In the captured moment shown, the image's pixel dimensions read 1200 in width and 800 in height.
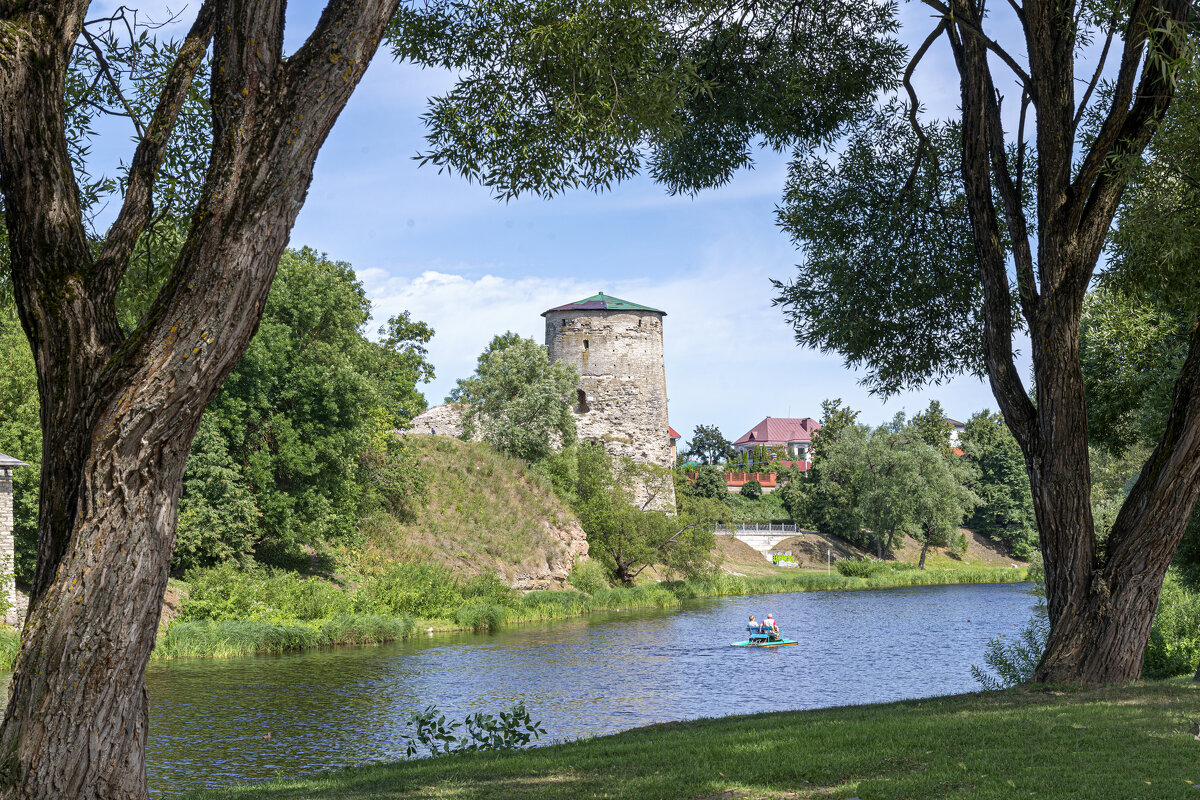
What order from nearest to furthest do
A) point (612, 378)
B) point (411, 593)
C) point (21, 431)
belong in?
point (21, 431) → point (411, 593) → point (612, 378)

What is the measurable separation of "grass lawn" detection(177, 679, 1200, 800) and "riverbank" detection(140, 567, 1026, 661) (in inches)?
482

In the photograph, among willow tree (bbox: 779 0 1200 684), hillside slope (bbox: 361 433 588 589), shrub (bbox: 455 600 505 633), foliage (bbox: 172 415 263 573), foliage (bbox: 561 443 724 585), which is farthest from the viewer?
foliage (bbox: 561 443 724 585)

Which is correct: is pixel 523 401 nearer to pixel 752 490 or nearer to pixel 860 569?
pixel 860 569

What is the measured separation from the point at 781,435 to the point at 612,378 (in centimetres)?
5427

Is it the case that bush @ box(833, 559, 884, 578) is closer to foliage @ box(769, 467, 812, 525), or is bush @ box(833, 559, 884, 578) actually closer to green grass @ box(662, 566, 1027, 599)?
green grass @ box(662, 566, 1027, 599)

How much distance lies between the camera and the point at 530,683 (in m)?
15.4

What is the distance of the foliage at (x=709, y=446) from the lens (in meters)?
61.9

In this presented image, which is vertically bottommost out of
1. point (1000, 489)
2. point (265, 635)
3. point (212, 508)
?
point (265, 635)

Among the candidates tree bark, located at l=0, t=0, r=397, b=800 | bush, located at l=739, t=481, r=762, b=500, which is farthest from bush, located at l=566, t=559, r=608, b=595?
bush, located at l=739, t=481, r=762, b=500

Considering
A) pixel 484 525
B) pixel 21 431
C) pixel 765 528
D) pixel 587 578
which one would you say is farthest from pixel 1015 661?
pixel 765 528

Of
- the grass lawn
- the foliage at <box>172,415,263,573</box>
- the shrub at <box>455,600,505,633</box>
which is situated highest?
the foliage at <box>172,415,263,573</box>

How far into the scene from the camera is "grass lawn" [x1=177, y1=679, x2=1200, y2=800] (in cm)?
495

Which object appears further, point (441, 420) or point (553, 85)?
point (441, 420)

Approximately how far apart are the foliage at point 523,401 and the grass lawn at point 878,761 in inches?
1024
